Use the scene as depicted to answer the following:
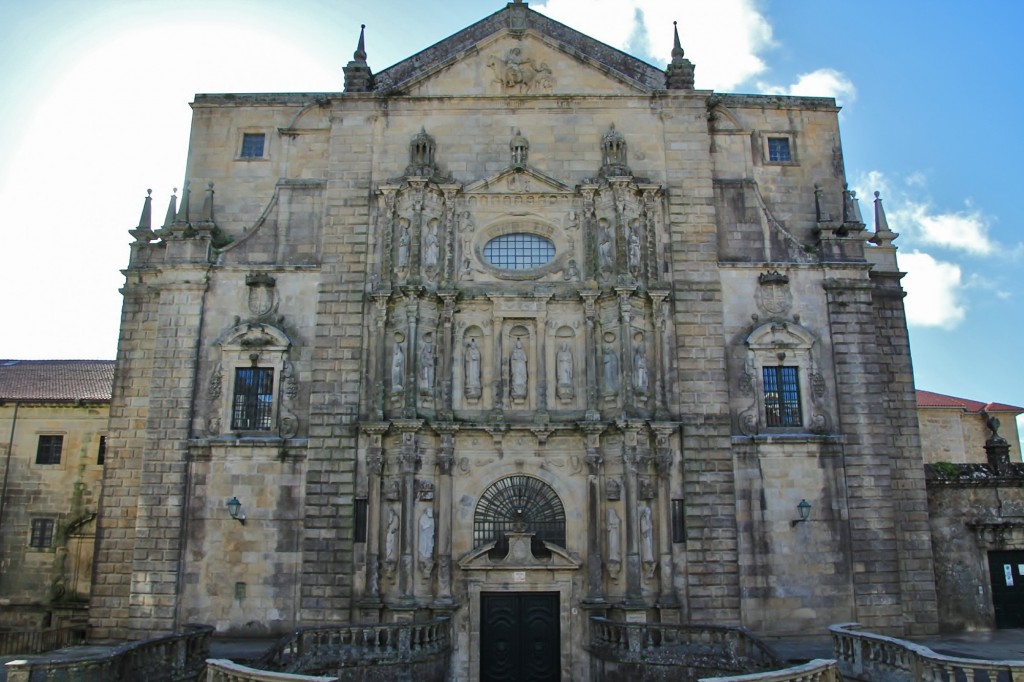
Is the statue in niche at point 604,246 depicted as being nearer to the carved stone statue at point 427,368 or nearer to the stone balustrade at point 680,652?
the carved stone statue at point 427,368

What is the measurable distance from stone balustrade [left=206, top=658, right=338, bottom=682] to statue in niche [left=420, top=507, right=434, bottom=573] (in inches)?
249

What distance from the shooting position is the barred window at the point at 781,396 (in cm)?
2442

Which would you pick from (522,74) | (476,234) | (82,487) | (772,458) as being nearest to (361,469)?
(476,234)

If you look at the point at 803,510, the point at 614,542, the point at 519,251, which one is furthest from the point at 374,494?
the point at 803,510

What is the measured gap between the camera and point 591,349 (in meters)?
24.3

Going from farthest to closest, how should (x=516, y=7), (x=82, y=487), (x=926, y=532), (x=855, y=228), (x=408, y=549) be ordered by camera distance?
(x=82, y=487) → (x=516, y=7) → (x=855, y=228) → (x=926, y=532) → (x=408, y=549)

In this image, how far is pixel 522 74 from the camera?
27.0m

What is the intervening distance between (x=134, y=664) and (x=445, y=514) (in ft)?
27.8

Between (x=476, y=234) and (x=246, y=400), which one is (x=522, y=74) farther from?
(x=246, y=400)

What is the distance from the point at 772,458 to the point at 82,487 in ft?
82.5

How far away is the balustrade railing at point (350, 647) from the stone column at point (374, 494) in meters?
2.58

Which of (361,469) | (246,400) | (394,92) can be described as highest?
(394,92)

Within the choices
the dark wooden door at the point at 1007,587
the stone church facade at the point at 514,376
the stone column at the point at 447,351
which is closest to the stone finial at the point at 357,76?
the stone church facade at the point at 514,376

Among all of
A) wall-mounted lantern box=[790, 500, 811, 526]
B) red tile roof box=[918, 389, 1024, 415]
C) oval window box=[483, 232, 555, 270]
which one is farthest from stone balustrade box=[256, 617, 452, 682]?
red tile roof box=[918, 389, 1024, 415]
